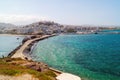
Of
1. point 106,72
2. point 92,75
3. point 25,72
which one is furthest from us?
point 106,72

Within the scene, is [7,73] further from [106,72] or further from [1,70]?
[106,72]

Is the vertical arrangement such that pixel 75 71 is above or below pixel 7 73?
below

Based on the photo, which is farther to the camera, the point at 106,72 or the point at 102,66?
the point at 102,66

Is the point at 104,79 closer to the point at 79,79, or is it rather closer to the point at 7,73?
the point at 79,79

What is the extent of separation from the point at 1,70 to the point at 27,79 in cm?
473

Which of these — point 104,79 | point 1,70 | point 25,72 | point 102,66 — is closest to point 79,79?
point 104,79

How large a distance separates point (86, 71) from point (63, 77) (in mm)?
9994

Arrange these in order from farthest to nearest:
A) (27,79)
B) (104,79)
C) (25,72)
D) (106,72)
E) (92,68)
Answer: (92,68) < (106,72) < (104,79) < (25,72) < (27,79)

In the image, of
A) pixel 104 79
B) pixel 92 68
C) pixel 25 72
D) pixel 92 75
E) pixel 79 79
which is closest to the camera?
pixel 25 72

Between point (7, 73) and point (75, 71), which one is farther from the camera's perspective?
point (75, 71)

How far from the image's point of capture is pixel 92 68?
51.2 metres

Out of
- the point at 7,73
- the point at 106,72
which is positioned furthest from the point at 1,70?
the point at 106,72

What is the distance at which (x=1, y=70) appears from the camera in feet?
104

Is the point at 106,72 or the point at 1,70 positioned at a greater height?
the point at 1,70
